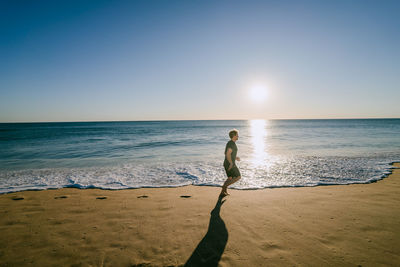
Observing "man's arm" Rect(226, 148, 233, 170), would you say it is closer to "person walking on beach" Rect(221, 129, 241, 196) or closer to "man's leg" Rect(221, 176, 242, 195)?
"person walking on beach" Rect(221, 129, 241, 196)

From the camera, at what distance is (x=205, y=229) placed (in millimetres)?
4098

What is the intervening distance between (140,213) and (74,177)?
5.88 m

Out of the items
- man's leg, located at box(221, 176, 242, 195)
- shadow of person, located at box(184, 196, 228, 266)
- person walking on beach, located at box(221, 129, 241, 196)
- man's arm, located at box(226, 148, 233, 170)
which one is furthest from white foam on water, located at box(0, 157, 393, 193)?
shadow of person, located at box(184, 196, 228, 266)

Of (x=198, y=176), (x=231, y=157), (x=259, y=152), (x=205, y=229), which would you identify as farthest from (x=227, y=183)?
(x=259, y=152)

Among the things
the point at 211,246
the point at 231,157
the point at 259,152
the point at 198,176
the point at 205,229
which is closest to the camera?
the point at 211,246

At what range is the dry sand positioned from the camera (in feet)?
10.6

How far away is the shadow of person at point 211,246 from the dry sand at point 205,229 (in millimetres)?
19

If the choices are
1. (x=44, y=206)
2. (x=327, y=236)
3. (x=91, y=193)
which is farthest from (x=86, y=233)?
(x=327, y=236)

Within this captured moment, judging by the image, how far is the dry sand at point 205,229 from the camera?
3.22m

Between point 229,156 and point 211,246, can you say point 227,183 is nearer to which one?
point 229,156

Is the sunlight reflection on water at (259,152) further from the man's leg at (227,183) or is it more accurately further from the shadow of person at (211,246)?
the shadow of person at (211,246)

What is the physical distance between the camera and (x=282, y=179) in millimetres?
7859

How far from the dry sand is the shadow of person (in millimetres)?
19

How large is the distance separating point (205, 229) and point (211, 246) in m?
0.59
